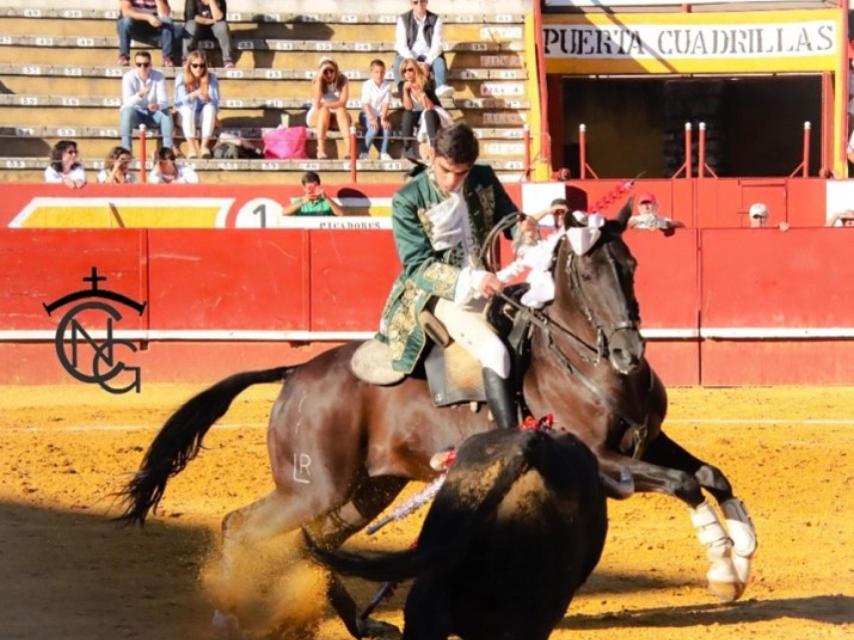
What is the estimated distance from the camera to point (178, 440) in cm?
662

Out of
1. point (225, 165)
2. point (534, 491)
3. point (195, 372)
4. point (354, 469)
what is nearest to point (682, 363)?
point (195, 372)

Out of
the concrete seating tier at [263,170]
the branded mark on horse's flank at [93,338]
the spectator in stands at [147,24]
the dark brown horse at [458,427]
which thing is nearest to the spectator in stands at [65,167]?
the concrete seating tier at [263,170]

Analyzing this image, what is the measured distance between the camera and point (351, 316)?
14047 mm

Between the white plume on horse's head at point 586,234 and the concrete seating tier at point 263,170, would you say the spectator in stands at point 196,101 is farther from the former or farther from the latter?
the white plume on horse's head at point 586,234

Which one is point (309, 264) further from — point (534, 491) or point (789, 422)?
point (534, 491)

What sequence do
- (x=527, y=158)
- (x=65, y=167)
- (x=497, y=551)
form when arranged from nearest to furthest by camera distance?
(x=497, y=551), (x=65, y=167), (x=527, y=158)

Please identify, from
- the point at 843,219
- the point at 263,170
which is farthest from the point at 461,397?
the point at 263,170

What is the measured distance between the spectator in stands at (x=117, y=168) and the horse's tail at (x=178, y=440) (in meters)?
9.40

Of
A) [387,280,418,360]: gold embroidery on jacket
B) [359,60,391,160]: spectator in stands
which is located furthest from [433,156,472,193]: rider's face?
[359,60,391,160]: spectator in stands

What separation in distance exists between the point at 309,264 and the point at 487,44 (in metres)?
5.62

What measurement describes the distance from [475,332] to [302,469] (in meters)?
0.82

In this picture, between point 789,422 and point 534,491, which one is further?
point 789,422

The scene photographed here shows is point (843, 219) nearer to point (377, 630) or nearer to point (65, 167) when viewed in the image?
point (65, 167)

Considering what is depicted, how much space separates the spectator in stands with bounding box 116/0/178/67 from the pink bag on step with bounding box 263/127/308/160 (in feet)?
4.87
